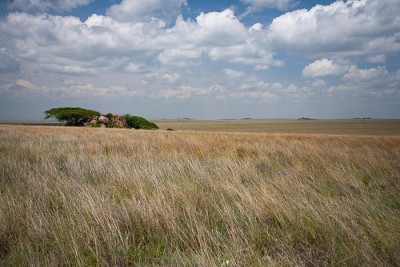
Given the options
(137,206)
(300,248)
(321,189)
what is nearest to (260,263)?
(300,248)

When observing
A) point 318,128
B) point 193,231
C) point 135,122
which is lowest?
point 318,128

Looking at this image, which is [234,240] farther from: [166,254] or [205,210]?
[205,210]

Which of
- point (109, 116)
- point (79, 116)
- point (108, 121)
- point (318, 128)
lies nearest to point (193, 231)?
point (108, 121)

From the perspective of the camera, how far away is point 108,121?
4512cm

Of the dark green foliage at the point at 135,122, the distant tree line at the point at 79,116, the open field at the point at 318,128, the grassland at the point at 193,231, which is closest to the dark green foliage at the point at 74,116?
the distant tree line at the point at 79,116

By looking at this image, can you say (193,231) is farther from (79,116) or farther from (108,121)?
(79,116)

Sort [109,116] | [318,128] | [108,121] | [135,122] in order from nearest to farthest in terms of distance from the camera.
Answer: [108,121] < [109,116] < [135,122] < [318,128]

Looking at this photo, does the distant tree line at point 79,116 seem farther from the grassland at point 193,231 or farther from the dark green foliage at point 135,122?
the grassland at point 193,231

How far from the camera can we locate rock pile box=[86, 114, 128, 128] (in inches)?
1703

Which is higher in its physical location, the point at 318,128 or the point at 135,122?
the point at 135,122

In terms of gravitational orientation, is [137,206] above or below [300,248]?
above

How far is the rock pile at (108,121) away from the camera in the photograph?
4325 centimetres

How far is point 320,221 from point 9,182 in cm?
552

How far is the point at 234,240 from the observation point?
256 centimetres
